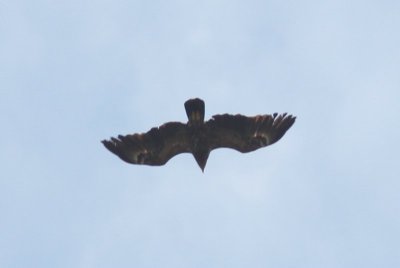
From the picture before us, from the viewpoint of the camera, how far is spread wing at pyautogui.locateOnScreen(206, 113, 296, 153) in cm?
6144

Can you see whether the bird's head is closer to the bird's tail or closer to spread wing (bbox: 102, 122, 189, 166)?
spread wing (bbox: 102, 122, 189, 166)

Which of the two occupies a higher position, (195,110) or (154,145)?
(195,110)

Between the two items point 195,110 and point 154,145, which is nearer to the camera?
point 195,110

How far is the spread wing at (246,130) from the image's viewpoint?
61438 mm

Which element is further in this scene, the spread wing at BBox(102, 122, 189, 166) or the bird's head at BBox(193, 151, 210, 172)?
the bird's head at BBox(193, 151, 210, 172)

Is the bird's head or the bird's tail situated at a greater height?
the bird's tail

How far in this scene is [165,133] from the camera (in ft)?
203

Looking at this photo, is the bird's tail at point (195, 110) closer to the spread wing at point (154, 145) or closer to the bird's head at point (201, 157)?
the spread wing at point (154, 145)

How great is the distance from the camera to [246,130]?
203ft

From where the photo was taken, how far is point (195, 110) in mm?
61281

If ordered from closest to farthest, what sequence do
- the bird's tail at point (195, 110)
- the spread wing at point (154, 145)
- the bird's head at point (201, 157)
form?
the bird's tail at point (195, 110), the spread wing at point (154, 145), the bird's head at point (201, 157)

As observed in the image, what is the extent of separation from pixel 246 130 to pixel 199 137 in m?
Result: 1.35

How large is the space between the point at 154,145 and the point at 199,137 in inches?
51.1

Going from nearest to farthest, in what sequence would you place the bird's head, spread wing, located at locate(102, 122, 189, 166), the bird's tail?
the bird's tail, spread wing, located at locate(102, 122, 189, 166), the bird's head
